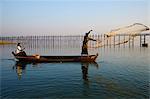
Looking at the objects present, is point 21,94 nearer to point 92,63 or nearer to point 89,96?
point 89,96

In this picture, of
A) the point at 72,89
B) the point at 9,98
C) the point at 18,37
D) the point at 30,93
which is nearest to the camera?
the point at 9,98

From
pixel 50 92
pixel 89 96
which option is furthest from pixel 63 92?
pixel 89 96

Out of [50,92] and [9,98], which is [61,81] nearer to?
[50,92]

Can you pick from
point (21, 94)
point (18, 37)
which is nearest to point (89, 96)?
point (21, 94)

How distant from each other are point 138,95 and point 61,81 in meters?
5.17

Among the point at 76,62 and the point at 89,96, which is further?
the point at 76,62

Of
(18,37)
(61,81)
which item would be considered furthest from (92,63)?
(18,37)

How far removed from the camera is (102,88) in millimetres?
12438

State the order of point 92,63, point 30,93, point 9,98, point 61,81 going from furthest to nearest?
1. point 92,63
2. point 61,81
3. point 30,93
4. point 9,98

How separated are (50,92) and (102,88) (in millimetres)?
2923

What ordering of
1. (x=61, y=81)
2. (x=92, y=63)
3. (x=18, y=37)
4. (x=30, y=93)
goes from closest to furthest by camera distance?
(x=30, y=93), (x=61, y=81), (x=92, y=63), (x=18, y=37)

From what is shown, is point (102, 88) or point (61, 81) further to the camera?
point (61, 81)

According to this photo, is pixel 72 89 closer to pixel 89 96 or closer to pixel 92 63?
pixel 89 96

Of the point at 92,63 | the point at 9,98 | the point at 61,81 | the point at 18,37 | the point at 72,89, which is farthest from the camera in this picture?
the point at 18,37
